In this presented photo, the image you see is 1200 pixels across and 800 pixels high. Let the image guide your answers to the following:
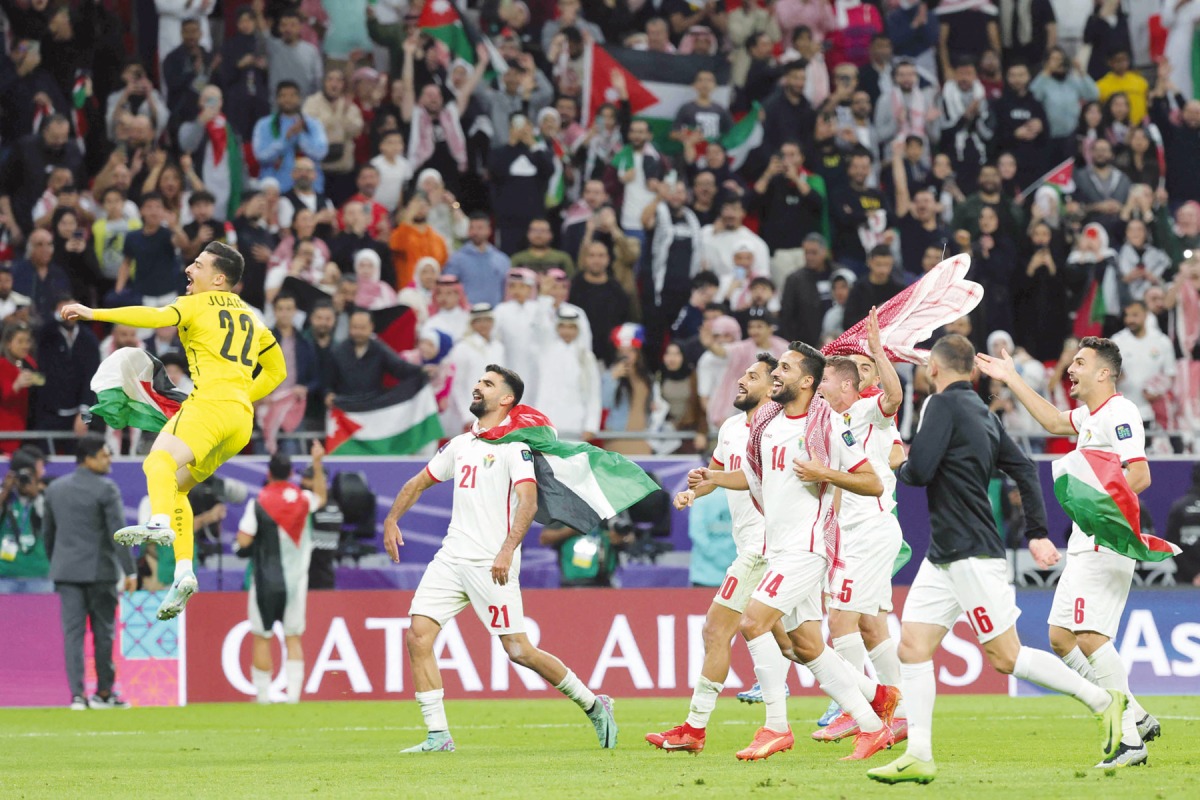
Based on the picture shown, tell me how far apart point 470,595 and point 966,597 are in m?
3.93

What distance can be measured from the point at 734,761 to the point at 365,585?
8286 mm

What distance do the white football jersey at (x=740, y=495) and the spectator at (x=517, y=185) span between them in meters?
8.82

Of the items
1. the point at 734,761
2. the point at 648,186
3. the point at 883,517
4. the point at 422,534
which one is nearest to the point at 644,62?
the point at 648,186

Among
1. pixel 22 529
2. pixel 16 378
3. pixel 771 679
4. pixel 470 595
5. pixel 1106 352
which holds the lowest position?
pixel 771 679

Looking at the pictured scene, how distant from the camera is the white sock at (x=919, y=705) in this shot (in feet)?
30.4

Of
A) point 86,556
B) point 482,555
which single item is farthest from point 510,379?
point 86,556

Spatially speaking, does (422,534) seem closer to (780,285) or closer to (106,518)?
(106,518)

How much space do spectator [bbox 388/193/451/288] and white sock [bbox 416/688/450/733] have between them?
8896 millimetres

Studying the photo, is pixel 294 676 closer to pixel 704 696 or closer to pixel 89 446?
pixel 89 446

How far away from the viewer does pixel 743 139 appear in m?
23.3

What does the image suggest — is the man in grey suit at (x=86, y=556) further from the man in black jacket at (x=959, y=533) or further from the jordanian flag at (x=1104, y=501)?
the jordanian flag at (x=1104, y=501)

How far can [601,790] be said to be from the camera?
945 cm

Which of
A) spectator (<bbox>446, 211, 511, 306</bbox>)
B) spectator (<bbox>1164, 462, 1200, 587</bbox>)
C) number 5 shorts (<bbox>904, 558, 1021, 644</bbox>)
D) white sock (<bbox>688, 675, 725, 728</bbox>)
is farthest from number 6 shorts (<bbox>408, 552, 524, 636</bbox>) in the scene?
spectator (<bbox>1164, 462, 1200, 587</bbox>)

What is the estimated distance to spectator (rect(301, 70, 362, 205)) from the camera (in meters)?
22.0
